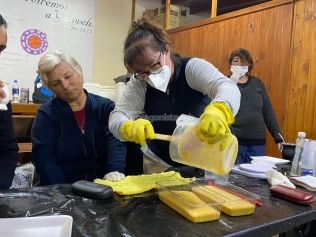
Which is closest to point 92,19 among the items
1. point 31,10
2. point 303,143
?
point 31,10

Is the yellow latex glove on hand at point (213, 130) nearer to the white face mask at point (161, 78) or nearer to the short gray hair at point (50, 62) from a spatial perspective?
the white face mask at point (161, 78)

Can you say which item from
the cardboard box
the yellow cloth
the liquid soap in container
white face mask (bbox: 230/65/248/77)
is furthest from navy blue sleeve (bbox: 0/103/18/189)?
the cardboard box

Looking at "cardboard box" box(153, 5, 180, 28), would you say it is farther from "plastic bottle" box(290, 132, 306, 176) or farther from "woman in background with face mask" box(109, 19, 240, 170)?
"plastic bottle" box(290, 132, 306, 176)

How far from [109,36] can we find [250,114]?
2215mm

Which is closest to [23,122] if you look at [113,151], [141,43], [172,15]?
[113,151]

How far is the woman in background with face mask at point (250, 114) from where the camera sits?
2.36 metres

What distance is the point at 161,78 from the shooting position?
1.17 meters

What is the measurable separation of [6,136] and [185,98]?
76 cm

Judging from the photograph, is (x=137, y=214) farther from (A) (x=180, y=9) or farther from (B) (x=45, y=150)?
(A) (x=180, y=9)

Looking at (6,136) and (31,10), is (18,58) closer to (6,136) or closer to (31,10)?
(31,10)

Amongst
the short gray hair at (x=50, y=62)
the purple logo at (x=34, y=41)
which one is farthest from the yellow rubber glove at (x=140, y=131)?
the purple logo at (x=34, y=41)

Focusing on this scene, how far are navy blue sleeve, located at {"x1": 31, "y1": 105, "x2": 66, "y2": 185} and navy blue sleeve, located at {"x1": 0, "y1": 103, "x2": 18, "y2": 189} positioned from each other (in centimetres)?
10

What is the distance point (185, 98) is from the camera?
1271 mm

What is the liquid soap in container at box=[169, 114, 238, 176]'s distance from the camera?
0.78 metres
